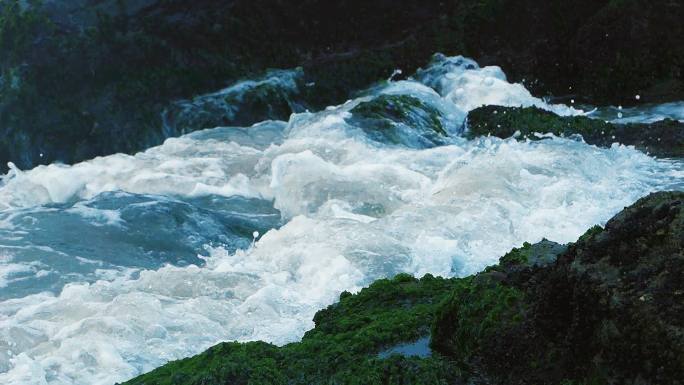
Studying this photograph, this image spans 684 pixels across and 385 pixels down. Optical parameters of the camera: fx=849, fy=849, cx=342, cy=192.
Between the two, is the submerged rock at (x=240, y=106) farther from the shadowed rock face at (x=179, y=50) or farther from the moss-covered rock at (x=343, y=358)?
the moss-covered rock at (x=343, y=358)

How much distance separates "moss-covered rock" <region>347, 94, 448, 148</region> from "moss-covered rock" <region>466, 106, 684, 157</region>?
581 mm

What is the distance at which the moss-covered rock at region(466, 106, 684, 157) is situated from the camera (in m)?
9.84

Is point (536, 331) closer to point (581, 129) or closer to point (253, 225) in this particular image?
point (253, 225)

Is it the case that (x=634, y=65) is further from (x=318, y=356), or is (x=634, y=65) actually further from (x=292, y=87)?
(x=318, y=356)

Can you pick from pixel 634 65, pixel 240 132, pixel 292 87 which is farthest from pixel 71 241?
pixel 634 65

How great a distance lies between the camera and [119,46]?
15.7 m

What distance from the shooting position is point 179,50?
15.7 m

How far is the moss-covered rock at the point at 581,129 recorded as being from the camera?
9.84m

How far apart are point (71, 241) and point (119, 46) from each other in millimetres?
7999

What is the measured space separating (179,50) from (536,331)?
1353 cm

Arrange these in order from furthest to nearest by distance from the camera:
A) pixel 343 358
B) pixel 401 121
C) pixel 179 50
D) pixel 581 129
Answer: pixel 179 50, pixel 401 121, pixel 581 129, pixel 343 358

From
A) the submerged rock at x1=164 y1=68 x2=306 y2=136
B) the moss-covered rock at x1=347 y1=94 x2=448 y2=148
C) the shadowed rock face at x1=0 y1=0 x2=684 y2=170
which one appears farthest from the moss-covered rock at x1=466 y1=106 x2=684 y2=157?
the submerged rock at x1=164 y1=68 x2=306 y2=136

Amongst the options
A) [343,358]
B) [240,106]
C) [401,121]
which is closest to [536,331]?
[343,358]

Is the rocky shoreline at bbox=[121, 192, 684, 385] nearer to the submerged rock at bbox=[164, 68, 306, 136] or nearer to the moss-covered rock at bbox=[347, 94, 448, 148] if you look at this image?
the moss-covered rock at bbox=[347, 94, 448, 148]
